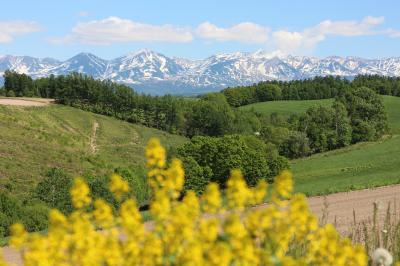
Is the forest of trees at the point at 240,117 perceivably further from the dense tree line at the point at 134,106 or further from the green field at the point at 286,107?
the green field at the point at 286,107

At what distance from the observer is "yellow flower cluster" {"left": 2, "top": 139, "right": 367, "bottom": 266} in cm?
396

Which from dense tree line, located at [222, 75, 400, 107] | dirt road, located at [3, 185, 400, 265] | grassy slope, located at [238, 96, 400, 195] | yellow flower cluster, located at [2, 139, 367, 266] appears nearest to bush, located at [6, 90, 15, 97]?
dense tree line, located at [222, 75, 400, 107]

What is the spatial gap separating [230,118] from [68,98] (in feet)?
123

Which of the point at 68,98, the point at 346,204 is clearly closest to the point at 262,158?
the point at 346,204

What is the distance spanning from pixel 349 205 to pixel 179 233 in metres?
17.8

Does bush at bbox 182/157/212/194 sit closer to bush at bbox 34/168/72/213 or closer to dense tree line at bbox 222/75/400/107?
bush at bbox 34/168/72/213

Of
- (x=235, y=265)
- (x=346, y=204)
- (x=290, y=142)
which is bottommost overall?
(x=290, y=142)

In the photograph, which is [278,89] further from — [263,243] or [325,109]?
[263,243]

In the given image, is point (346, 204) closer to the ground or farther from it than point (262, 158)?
farther from it

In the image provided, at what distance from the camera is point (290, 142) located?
8788 centimetres

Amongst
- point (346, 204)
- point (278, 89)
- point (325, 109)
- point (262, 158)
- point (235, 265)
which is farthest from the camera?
point (278, 89)

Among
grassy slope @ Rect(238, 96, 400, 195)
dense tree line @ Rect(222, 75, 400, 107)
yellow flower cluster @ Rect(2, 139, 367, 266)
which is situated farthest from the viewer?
dense tree line @ Rect(222, 75, 400, 107)

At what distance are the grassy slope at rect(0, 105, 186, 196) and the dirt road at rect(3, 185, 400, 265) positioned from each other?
124ft

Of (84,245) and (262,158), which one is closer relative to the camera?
(84,245)
